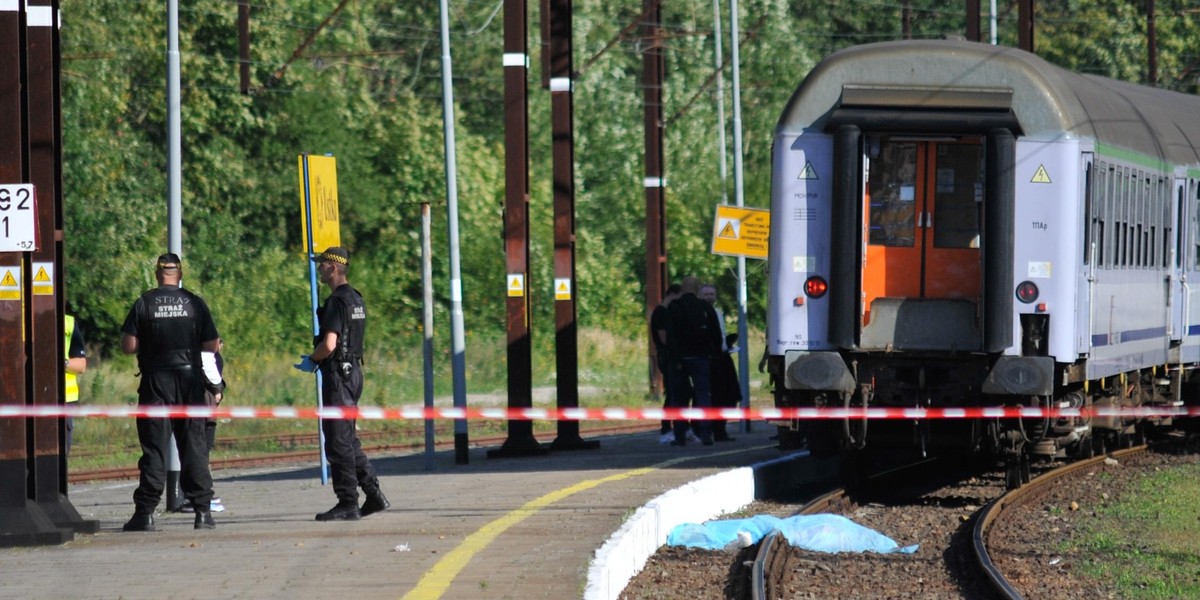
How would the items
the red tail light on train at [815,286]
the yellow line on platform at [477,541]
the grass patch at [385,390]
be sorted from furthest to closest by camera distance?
the grass patch at [385,390] < the red tail light on train at [815,286] < the yellow line on platform at [477,541]

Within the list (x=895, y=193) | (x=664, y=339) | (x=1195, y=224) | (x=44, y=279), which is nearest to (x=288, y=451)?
(x=664, y=339)

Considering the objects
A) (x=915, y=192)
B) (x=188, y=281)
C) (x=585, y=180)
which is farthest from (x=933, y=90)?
(x=585, y=180)

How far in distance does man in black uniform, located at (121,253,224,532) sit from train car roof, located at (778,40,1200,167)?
5271mm

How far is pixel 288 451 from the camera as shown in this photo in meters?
23.2

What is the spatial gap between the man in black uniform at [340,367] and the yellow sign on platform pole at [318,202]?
2730 millimetres

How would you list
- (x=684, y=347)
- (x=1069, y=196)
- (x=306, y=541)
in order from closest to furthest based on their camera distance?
(x=306, y=541), (x=1069, y=196), (x=684, y=347)

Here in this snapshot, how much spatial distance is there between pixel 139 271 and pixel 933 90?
70.9 ft

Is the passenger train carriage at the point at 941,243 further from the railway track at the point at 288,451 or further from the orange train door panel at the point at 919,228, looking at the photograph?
the railway track at the point at 288,451

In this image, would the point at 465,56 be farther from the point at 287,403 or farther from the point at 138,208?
the point at 287,403

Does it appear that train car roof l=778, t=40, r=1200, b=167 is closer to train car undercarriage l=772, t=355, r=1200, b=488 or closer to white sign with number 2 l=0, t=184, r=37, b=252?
train car undercarriage l=772, t=355, r=1200, b=488

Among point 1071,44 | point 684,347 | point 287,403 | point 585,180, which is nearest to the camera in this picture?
point 684,347

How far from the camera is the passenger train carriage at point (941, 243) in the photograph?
14773 mm

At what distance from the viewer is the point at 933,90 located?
15.0 m

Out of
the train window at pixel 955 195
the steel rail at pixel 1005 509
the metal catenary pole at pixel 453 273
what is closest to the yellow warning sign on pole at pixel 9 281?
the steel rail at pixel 1005 509
